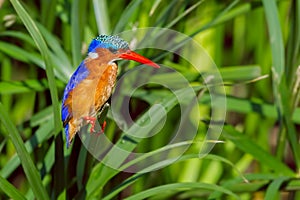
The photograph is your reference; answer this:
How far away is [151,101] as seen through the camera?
4.11 feet

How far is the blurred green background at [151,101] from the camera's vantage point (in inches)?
35.1

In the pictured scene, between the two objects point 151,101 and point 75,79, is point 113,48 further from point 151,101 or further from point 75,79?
point 151,101

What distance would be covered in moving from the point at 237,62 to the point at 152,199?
624 millimetres

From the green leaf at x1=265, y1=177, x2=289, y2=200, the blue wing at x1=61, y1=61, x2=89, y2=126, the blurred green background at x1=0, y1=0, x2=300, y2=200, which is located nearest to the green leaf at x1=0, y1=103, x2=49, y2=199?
the blurred green background at x1=0, y1=0, x2=300, y2=200

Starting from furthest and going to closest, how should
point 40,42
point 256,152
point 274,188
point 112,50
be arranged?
point 256,152, point 274,188, point 40,42, point 112,50

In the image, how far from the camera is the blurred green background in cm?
89

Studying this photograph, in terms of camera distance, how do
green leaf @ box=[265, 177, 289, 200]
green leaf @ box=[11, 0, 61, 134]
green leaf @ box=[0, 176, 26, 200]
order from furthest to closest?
green leaf @ box=[265, 177, 289, 200] → green leaf @ box=[0, 176, 26, 200] → green leaf @ box=[11, 0, 61, 134]

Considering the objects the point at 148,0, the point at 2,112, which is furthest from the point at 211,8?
the point at 2,112

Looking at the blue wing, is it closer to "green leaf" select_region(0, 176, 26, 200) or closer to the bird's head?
the bird's head

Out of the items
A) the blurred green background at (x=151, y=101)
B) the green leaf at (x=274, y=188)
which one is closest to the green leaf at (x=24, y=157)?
the blurred green background at (x=151, y=101)

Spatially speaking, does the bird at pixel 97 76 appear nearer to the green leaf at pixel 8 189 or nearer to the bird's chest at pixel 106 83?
the bird's chest at pixel 106 83

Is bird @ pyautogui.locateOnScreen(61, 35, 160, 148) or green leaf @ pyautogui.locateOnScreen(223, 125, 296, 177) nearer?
bird @ pyautogui.locateOnScreen(61, 35, 160, 148)

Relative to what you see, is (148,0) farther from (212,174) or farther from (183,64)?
(212,174)

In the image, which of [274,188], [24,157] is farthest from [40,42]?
[274,188]
